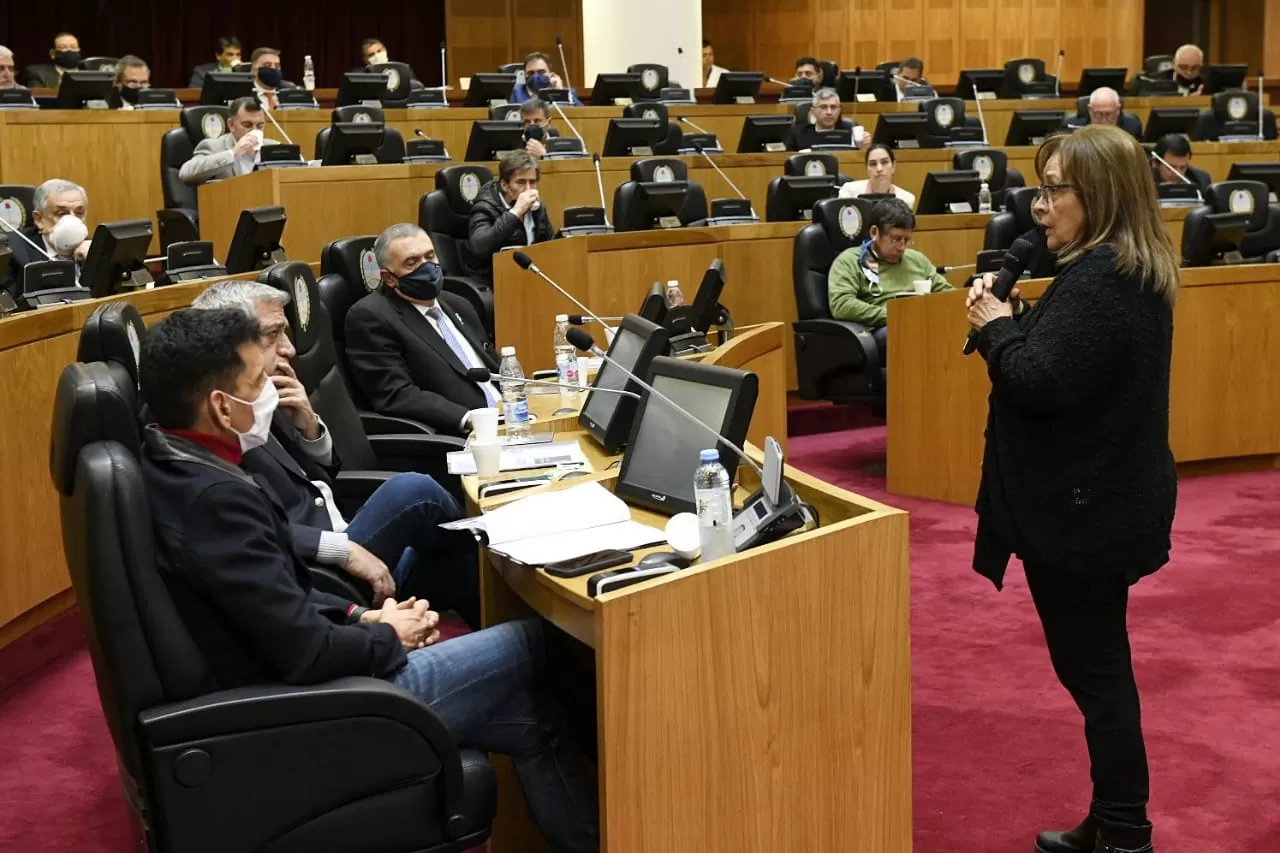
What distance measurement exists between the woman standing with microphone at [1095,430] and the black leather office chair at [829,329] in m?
3.12

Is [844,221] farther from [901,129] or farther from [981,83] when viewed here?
[981,83]

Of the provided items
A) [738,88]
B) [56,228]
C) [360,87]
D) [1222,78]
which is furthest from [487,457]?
[1222,78]

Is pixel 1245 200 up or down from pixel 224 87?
down

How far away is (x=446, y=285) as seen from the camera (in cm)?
555

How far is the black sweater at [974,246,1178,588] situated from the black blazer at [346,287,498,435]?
6.51 ft

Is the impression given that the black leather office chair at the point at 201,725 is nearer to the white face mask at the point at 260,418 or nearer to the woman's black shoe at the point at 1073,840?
the white face mask at the point at 260,418

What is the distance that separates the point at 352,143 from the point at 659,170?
4.58 feet

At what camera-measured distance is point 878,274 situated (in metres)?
5.66

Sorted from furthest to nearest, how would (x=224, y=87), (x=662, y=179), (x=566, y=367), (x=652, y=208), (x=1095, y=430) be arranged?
(x=224, y=87) < (x=662, y=179) < (x=652, y=208) < (x=566, y=367) < (x=1095, y=430)

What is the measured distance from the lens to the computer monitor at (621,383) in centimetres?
307

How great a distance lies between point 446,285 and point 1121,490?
3.64 meters

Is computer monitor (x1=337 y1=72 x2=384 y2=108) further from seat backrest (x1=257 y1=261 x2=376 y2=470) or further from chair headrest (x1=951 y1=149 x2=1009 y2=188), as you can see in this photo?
seat backrest (x1=257 y1=261 x2=376 y2=470)

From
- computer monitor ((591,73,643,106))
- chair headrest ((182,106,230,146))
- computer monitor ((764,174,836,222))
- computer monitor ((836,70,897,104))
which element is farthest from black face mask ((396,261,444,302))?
computer monitor ((836,70,897,104))

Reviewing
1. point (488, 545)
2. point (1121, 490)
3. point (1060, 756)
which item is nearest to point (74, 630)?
point (488, 545)
